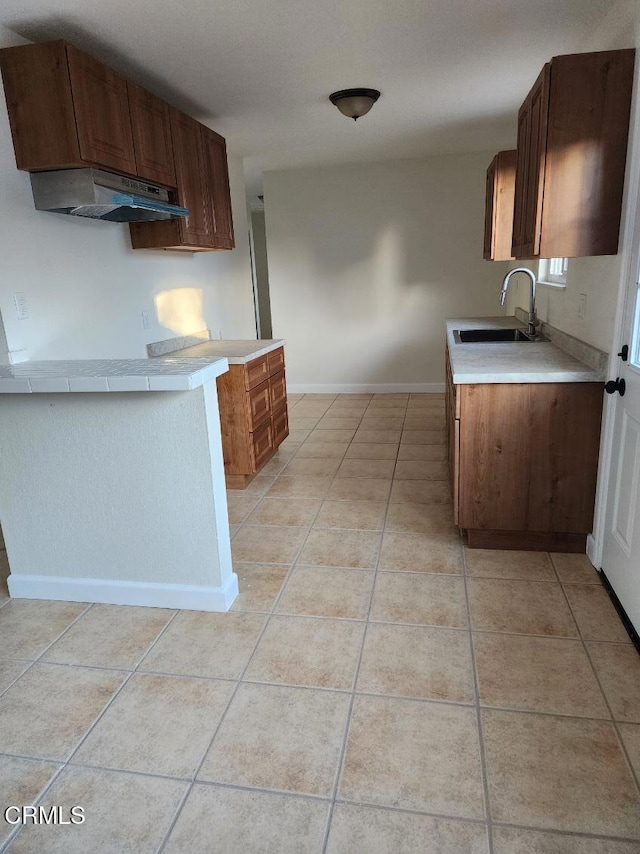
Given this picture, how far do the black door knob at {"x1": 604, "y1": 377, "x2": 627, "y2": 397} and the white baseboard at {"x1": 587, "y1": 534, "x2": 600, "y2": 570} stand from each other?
2.34ft

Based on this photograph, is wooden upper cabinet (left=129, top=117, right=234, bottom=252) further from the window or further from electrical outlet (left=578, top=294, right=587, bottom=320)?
electrical outlet (left=578, top=294, right=587, bottom=320)

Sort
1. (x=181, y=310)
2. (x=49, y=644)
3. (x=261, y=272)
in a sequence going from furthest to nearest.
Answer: (x=261, y=272) → (x=181, y=310) → (x=49, y=644)

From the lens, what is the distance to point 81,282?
2.79 metres

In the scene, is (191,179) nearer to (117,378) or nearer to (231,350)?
(231,350)

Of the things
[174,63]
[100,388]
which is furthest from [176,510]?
[174,63]

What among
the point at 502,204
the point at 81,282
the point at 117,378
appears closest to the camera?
the point at 117,378

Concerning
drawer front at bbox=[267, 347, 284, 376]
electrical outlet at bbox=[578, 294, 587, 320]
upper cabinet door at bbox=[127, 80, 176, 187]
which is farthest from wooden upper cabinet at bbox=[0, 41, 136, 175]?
electrical outlet at bbox=[578, 294, 587, 320]

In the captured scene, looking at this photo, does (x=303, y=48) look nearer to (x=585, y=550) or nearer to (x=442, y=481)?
(x=442, y=481)

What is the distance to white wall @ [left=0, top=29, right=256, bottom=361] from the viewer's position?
2.34 meters

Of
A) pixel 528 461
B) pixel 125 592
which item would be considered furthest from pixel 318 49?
pixel 125 592

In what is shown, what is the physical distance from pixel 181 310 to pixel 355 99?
1.75m

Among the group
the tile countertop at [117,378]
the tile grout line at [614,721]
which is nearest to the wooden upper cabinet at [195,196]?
the tile countertop at [117,378]

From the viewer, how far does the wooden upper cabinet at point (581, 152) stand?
2.10 meters

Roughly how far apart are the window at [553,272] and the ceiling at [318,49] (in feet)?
3.47
